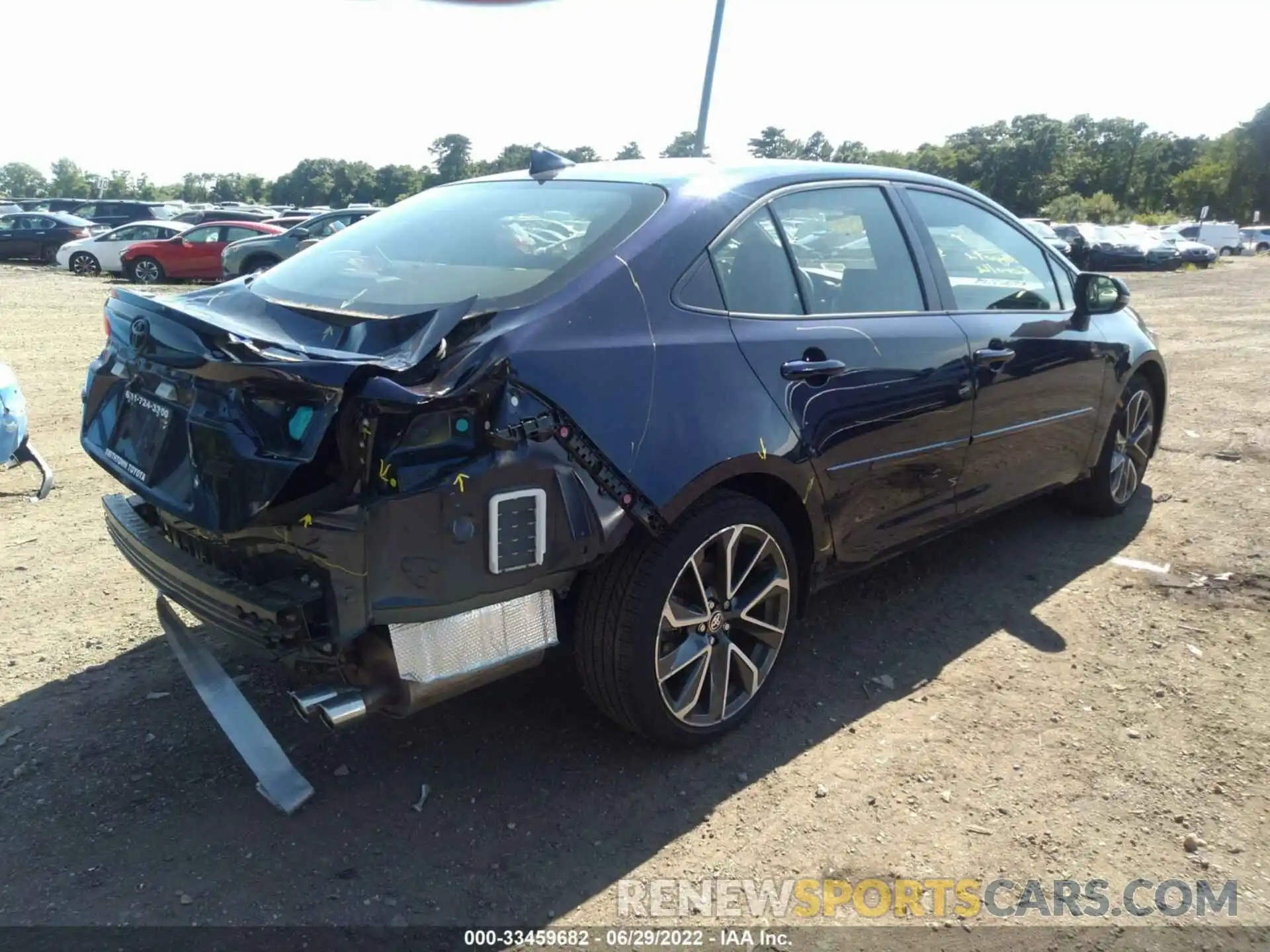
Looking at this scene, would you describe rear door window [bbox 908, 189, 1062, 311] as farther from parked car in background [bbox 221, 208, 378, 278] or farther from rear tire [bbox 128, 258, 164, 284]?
rear tire [bbox 128, 258, 164, 284]

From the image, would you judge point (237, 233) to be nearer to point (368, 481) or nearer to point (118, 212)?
point (118, 212)

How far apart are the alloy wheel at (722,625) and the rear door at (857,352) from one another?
35 cm

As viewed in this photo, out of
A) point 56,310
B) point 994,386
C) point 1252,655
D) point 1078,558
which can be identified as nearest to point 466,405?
point 994,386

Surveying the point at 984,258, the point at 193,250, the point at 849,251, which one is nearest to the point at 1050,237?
the point at 193,250

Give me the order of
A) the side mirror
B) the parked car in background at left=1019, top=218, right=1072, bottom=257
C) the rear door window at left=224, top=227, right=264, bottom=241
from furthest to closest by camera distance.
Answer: the rear door window at left=224, top=227, right=264, bottom=241 → the parked car in background at left=1019, top=218, right=1072, bottom=257 → the side mirror

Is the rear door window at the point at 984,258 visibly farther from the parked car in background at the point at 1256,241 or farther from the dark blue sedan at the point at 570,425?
the parked car in background at the point at 1256,241

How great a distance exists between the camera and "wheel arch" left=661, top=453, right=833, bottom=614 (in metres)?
2.81

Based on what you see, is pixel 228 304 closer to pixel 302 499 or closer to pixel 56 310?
pixel 302 499

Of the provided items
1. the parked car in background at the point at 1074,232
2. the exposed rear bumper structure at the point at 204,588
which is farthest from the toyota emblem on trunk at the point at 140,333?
the parked car in background at the point at 1074,232

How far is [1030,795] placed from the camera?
2.92 meters

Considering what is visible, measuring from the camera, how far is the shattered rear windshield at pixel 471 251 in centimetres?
278

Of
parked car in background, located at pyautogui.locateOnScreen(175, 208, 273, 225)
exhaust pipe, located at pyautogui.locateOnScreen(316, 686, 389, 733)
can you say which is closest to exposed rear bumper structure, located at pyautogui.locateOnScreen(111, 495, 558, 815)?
exhaust pipe, located at pyautogui.locateOnScreen(316, 686, 389, 733)

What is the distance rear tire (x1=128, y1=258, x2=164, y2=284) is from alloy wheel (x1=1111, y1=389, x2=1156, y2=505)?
20231 millimetres

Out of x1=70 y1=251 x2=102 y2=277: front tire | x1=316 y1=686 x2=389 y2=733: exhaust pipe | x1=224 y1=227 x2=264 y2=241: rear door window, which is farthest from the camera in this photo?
x1=70 y1=251 x2=102 y2=277: front tire
